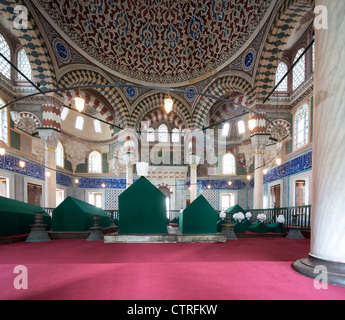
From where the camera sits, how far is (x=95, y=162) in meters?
16.0

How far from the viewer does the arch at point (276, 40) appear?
7.18 meters

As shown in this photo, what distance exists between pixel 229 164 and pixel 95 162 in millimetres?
10158

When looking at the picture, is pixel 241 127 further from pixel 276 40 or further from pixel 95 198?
pixel 95 198

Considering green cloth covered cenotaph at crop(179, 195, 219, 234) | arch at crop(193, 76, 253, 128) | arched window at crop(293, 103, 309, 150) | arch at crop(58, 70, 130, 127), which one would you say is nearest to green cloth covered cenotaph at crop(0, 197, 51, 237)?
green cloth covered cenotaph at crop(179, 195, 219, 234)

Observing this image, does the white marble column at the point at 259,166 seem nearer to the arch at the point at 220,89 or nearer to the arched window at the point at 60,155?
the arch at the point at 220,89

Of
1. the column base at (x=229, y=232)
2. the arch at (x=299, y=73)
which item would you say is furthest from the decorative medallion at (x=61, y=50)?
the arch at (x=299, y=73)

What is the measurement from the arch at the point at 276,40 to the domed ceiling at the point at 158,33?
3.95 feet

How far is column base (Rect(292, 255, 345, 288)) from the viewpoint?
1573mm

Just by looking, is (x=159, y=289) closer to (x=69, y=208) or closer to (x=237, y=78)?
(x=69, y=208)

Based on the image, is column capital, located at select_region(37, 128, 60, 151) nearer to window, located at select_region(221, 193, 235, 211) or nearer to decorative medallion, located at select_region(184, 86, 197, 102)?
decorative medallion, located at select_region(184, 86, 197, 102)

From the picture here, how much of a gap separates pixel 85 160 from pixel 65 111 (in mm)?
3803

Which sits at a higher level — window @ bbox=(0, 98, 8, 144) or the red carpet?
window @ bbox=(0, 98, 8, 144)

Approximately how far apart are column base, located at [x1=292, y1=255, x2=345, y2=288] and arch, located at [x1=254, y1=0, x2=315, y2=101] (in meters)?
7.51

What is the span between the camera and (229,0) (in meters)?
9.69
